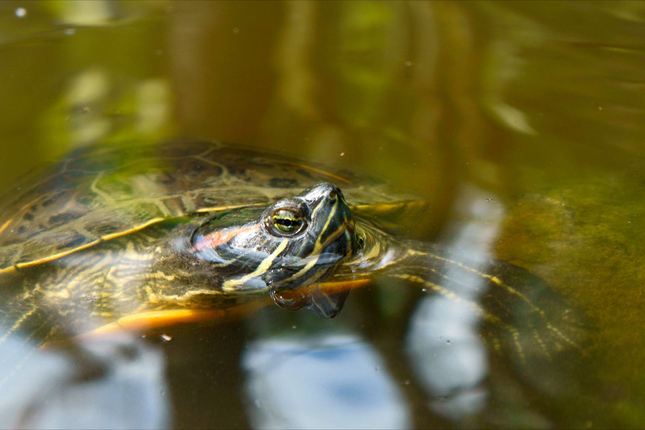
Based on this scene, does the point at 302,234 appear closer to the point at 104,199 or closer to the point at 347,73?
the point at 104,199

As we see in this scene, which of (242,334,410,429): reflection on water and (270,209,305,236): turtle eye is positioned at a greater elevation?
(270,209,305,236): turtle eye

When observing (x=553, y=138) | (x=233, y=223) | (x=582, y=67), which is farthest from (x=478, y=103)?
(x=233, y=223)

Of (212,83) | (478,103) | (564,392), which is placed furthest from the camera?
(212,83)

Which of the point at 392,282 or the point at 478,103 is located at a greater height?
the point at 478,103

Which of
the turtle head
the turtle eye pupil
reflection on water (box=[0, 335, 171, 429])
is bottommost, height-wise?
reflection on water (box=[0, 335, 171, 429])

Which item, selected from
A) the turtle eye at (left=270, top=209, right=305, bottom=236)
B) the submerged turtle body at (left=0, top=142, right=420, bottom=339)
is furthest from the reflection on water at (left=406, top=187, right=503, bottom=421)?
the turtle eye at (left=270, top=209, right=305, bottom=236)

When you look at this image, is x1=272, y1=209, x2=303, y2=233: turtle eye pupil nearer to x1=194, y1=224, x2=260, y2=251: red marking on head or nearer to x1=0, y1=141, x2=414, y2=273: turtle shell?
x1=194, y1=224, x2=260, y2=251: red marking on head

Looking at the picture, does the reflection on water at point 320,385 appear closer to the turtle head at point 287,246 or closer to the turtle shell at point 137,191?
the turtle head at point 287,246
